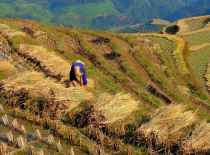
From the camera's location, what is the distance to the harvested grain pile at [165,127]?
19.0 ft

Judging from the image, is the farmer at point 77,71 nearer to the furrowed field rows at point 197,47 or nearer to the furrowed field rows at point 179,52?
the furrowed field rows at point 179,52

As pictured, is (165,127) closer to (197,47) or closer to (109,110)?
(109,110)

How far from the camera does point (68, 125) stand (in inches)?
273

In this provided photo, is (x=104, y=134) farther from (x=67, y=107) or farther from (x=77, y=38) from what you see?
(x=77, y=38)

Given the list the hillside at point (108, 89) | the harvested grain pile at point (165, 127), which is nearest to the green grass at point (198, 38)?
the hillside at point (108, 89)

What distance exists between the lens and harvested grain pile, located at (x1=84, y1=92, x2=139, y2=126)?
645 cm

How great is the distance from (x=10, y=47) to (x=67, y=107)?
1030 cm

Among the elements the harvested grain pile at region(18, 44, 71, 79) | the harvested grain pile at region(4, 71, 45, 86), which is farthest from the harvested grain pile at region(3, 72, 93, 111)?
the harvested grain pile at region(18, 44, 71, 79)

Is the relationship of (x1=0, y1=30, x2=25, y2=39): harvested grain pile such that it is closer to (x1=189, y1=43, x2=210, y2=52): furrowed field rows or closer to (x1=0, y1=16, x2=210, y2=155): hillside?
(x1=0, y1=16, x2=210, y2=155): hillside

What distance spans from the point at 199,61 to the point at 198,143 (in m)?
Result: 16.1

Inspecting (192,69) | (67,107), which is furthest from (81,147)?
(192,69)

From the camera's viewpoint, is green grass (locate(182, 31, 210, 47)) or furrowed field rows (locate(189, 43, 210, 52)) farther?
green grass (locate(182, 31, 210, 47))

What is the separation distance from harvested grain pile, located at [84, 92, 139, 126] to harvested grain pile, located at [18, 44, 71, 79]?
159 inches

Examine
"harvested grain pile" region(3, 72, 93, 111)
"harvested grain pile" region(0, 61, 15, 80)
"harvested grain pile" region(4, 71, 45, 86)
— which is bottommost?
"harvested grain pile" region(3, 72, 93, 111)
